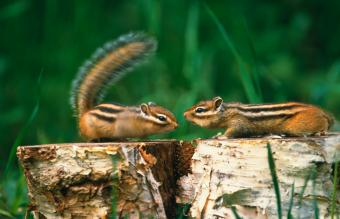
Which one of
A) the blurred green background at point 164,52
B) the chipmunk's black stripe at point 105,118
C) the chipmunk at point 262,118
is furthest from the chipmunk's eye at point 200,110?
the blurred green background at point 164,52

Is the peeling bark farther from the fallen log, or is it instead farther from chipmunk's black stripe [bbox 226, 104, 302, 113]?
chipmunk's black stripe [bbox 226, 104, 302, 113]

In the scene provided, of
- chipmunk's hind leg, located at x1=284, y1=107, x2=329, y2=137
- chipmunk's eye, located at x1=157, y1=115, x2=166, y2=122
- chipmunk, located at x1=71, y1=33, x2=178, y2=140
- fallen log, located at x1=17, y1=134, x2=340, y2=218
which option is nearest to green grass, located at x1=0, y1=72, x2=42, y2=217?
chipmunk, located at x1=71, y1=33, x2=178, y2=140

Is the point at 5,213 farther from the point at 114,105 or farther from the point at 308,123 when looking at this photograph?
A: the point at 308,123

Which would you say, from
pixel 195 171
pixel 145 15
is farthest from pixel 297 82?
pixel 195 171

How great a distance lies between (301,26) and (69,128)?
327cm

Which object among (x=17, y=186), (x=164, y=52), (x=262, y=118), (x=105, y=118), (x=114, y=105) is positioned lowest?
(x=17, y=186)

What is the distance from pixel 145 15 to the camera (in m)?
7.72

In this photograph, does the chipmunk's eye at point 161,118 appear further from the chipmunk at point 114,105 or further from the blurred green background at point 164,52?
the blurred green background at point 164,52

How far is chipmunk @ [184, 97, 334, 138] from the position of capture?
14.1ft

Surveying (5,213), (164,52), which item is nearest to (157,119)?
(5,213)

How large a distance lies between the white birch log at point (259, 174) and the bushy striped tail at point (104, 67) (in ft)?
3.55

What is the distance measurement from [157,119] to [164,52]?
3.28m

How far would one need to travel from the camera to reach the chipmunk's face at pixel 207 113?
471 centimetres

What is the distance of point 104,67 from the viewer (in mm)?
4930
